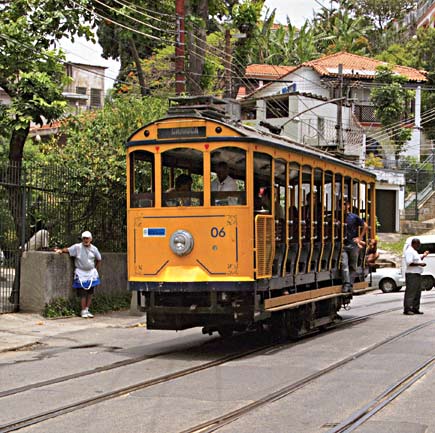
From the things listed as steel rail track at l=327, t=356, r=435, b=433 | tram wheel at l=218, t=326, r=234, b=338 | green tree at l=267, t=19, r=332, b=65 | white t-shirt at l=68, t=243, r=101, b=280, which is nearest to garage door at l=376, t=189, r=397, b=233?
green tree at l=267, t=19, r=332, b=65

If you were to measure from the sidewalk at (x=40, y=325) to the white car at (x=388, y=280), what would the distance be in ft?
44.0

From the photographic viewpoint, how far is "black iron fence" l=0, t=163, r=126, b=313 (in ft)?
54.3

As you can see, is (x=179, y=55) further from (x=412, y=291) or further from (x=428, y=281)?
(x=428, y=281)

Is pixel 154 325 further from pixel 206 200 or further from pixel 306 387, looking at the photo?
pixel 306 387

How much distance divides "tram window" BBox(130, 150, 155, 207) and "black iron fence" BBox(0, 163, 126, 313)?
4.59 metres

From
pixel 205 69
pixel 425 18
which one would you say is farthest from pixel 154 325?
pixel 425 18

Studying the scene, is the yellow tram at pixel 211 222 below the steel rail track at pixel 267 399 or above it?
above

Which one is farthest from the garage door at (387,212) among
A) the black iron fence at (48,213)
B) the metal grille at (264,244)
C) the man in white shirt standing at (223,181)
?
the man in white shirt standing at (223,181)

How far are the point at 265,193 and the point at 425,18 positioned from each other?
63073 mm

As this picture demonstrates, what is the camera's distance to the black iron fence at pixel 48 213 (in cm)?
1655

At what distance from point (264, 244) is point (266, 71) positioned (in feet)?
148

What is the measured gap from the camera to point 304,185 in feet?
44.7

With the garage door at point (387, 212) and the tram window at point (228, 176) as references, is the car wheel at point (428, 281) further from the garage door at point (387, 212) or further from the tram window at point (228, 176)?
the tram window at point (228, 176)

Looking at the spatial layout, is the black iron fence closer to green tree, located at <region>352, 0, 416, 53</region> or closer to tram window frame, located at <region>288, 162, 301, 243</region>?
tram window frame, located at <region>288, 162, 301, 243</region>
